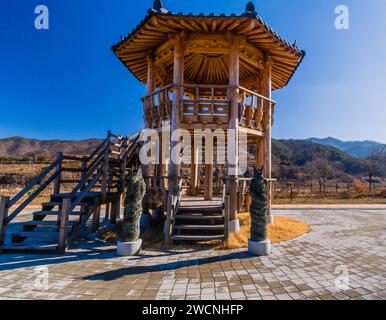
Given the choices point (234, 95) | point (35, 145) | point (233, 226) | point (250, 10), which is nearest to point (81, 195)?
point (233, 226)

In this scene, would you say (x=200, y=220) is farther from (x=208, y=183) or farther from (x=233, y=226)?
(x=208, y=183)

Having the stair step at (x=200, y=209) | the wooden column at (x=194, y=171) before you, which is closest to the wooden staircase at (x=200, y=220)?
the stair step at (x=200, y=209)

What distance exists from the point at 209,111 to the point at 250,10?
11.3 ft

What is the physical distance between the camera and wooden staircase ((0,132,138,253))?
17.2 ft

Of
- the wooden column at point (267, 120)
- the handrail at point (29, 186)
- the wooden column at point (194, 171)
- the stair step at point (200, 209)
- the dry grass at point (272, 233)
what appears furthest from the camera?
the wooden column at point (194, 171)

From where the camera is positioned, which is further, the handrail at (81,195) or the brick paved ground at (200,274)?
the handrail at (81,195)

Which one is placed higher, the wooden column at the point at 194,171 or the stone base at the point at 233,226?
the wooden column at the point at 194,171

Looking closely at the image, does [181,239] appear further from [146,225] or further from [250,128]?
[250,128]

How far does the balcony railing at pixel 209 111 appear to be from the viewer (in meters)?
7.03

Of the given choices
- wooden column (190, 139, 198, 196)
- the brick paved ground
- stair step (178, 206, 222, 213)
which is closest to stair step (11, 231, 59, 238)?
the brick paved ground

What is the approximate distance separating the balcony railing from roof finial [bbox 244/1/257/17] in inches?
82.8

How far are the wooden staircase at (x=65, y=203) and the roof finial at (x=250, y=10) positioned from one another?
5.89 meters

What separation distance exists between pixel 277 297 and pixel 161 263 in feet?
7.94

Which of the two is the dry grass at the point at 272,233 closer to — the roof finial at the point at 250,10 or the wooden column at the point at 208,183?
the wooden column at the point at 208,183
